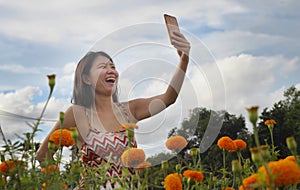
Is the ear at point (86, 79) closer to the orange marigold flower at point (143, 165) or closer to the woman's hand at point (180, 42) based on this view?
the woman's hand at point (180, 42)

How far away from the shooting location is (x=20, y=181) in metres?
0.91

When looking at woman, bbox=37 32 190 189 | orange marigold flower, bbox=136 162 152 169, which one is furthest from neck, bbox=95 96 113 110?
orange marigold flower, bbox=136 162 152 169

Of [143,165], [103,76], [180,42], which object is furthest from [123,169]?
[103,76]

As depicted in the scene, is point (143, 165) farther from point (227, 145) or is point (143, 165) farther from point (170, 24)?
point (170, 24)

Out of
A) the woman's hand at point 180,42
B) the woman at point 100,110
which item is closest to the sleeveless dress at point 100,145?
the woman at point 100,110

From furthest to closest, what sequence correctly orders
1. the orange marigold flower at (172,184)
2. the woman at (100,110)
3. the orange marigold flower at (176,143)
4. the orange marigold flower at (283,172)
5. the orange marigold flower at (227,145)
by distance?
1. the woman at (100,110)
2. the orange marigold flower at (227,145)
3. the orange marigold flower at (176,143)
4. the orange marigold flower at (172,184)
5. the orange marigold flower at (283,172)

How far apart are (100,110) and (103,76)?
220 mm

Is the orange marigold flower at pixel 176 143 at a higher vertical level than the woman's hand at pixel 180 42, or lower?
lower

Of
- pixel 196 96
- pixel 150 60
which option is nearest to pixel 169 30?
pixel 150 60

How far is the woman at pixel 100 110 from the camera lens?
7.23ft

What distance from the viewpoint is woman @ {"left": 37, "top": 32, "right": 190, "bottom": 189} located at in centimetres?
220

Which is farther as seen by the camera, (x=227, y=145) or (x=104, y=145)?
(x=104, y=145)

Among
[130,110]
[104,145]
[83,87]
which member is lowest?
[104,145]

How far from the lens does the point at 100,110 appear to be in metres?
2.42
